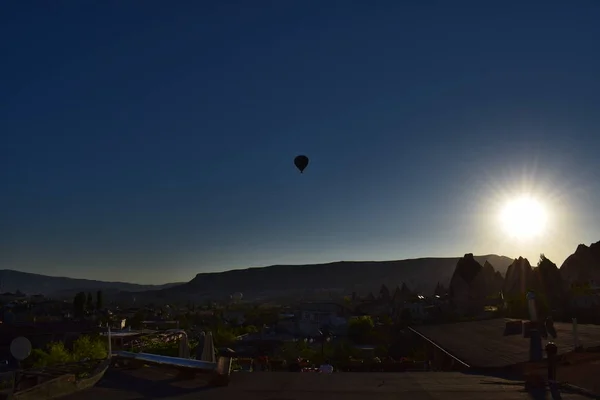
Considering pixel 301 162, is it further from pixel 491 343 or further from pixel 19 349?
pixel 19 349

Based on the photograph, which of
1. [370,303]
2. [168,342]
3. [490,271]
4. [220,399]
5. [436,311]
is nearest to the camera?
[220,399]

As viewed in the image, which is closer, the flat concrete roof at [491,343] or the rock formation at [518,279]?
the flat concrete roof at [491,343]

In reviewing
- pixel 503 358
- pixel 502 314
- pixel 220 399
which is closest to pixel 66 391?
pixel 220 399

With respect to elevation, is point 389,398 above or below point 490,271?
below

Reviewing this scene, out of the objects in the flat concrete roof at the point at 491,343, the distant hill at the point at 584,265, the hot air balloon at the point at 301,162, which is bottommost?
the flat concrete roof at the point at 491,343

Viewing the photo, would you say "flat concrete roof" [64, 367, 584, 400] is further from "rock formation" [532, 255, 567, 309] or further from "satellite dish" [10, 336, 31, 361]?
"rock formation" [532, 255, 567, 309]

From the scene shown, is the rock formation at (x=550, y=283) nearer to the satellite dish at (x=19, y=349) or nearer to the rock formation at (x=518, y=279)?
the rock formation at (x=518, y=279)

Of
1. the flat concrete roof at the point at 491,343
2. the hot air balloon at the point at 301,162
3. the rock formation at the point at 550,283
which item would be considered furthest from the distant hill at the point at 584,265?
the flat concrete roof at the point at 491,343

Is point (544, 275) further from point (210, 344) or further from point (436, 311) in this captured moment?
point (210, 344)
